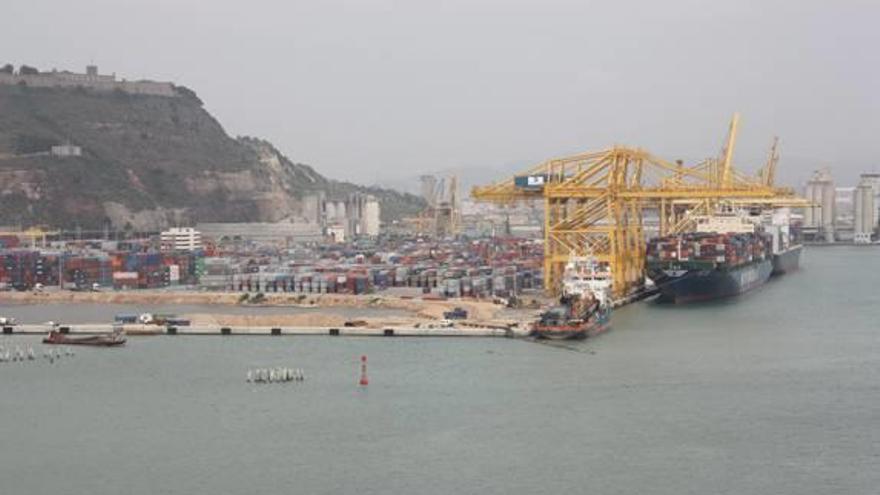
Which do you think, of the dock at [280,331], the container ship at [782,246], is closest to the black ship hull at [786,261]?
the container ship at [782,246]

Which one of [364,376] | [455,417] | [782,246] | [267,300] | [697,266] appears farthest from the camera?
[782,246]

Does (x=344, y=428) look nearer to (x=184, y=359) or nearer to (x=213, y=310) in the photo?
(x=184, y=359)

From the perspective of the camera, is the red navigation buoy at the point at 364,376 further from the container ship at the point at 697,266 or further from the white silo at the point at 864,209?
the white silo at the point at 864,209

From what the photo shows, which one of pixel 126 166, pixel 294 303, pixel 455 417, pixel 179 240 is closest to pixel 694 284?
pixel 294 303

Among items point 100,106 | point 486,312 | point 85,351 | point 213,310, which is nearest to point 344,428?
point 85,351

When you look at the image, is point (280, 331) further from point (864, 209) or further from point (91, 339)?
point (864, 209)

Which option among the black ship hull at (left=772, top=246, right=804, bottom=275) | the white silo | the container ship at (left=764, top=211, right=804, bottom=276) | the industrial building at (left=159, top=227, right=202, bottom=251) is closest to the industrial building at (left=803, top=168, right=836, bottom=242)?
the white silo

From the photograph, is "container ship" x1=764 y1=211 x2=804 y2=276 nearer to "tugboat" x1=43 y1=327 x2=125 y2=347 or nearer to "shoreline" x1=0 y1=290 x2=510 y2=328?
"shoreline" x1=0 y1=290 x2=510 y2=328
